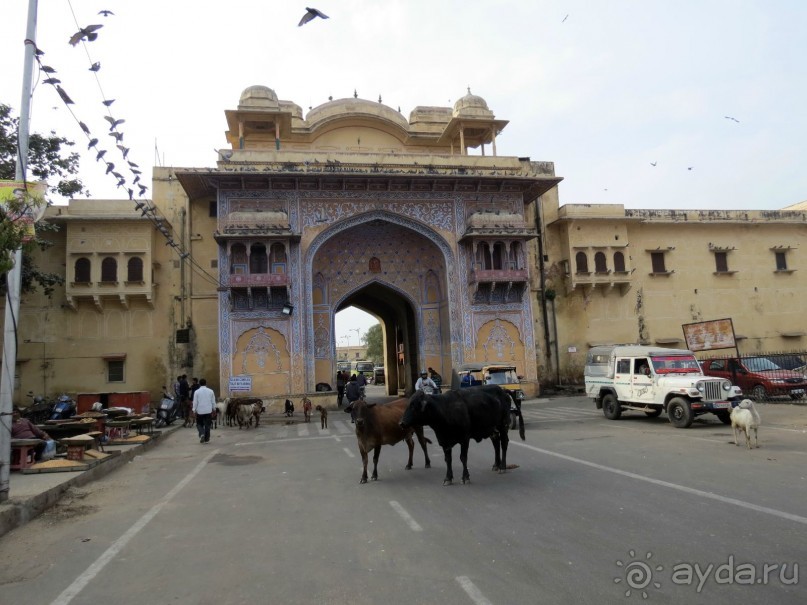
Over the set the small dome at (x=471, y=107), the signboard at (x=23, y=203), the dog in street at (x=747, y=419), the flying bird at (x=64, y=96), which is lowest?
the dog in street at (x=747, y=419)

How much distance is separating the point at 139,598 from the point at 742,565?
4113 mm

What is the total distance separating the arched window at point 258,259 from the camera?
67.4 feet

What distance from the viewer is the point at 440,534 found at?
465 cm

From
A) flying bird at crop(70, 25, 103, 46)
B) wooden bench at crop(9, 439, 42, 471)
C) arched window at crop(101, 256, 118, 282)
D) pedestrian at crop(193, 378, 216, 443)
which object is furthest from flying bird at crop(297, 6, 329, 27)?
arched window at crop(101, 256, 118, 282)

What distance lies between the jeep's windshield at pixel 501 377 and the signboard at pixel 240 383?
9765mm

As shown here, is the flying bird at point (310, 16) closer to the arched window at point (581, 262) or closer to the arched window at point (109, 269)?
the arched window at point (109, 269)

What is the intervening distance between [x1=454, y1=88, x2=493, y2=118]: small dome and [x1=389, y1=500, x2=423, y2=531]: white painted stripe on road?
22.1 metres

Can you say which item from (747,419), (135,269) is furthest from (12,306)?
(135,269)

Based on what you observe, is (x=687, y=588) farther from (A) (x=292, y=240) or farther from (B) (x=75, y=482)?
(A) (x=292, y=240)

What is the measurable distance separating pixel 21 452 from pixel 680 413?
1225cm

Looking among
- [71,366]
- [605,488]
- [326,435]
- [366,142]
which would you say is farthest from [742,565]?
[366,142]

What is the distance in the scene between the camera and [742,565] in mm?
3641

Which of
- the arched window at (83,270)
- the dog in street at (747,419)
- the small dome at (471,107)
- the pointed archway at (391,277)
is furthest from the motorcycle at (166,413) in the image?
the small dome at (471,107)

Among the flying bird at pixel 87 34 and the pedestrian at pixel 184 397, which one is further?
the pedestrian at pixel 184 397
